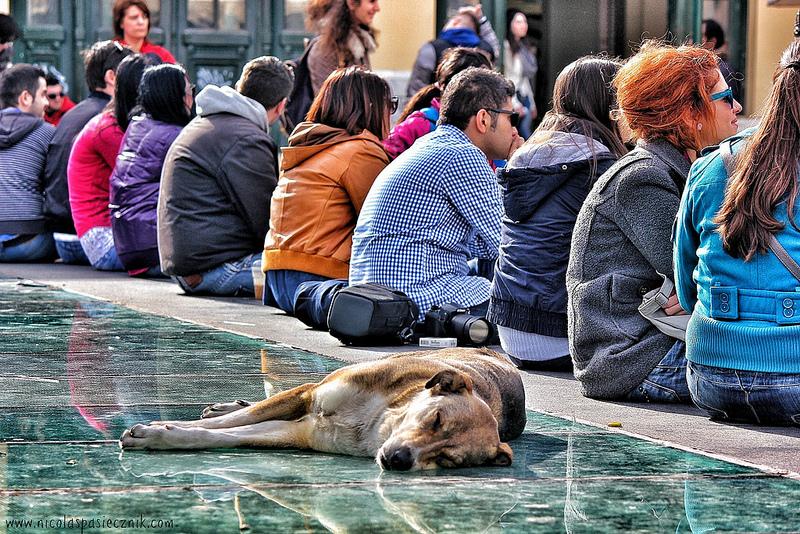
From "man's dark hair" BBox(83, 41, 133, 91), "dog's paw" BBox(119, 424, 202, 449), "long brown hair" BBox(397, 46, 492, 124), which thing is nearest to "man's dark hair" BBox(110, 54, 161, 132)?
"man's dark hair" BBox(83, 41, 133, 91)

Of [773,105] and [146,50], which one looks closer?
[773,105]

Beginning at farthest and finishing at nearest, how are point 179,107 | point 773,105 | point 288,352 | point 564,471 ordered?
point 179,107
point 288,352
point 773,105
point 564,471

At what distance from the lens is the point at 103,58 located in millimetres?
12164

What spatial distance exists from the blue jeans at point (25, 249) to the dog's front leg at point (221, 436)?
808cm

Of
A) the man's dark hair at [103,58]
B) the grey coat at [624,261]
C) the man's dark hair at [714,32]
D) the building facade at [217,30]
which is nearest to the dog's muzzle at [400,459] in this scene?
the grey coat at [624,261]

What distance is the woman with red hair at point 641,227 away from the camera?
5941mm

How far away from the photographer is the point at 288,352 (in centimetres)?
725

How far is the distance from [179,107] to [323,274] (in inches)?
114

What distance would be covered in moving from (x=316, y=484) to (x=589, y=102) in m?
2.97

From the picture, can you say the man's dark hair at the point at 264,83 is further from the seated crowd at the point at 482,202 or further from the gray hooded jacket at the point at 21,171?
the gray hooded jacket at the point at 21,171

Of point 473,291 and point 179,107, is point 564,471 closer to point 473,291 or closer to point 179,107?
point 473,291

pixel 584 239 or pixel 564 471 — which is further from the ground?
pixel 584 239

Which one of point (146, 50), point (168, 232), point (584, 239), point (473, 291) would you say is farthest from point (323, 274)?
point (146, 50)

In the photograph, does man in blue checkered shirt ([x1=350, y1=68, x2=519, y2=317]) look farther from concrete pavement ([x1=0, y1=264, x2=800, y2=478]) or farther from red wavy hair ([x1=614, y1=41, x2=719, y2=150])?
red wavy hair ([x1=614, y1=41, x2=719, y2=150])
